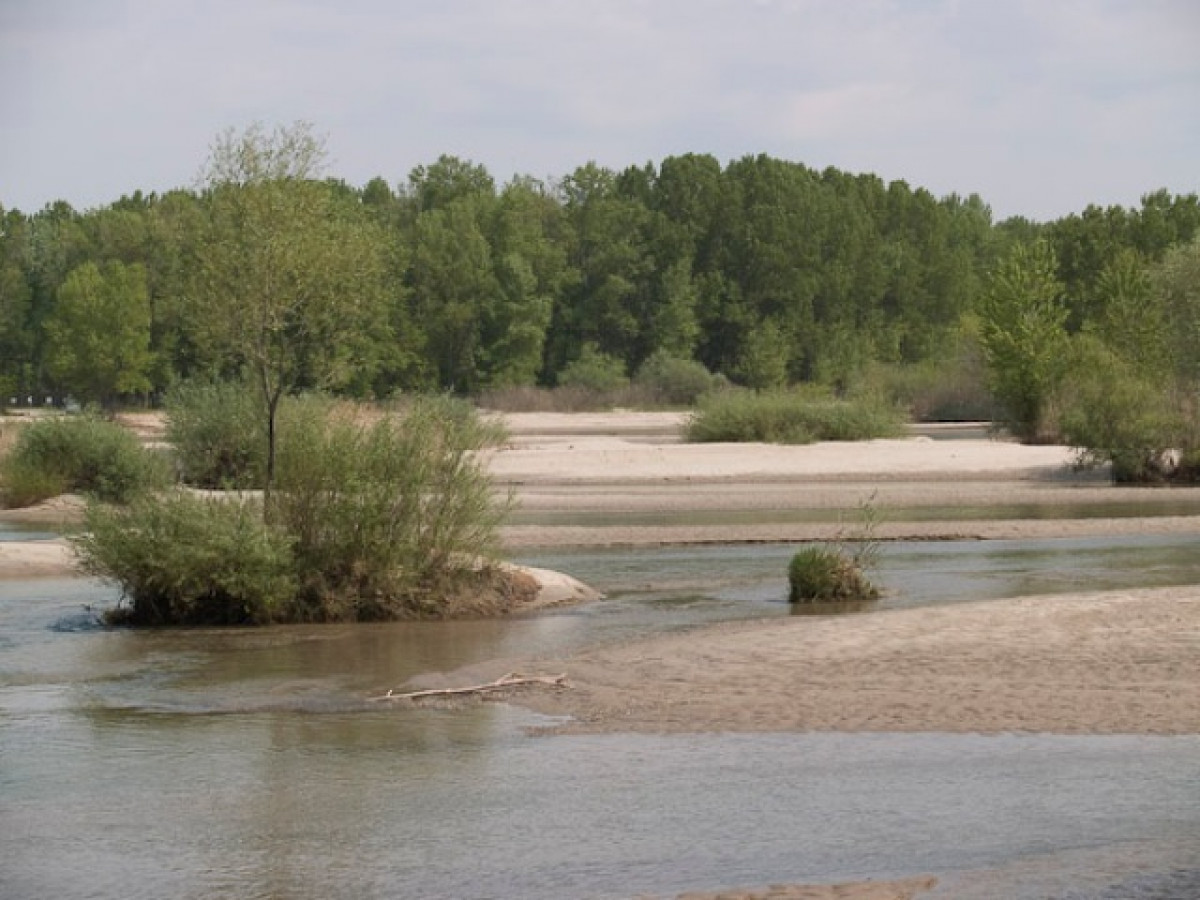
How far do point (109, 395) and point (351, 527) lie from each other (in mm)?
80453

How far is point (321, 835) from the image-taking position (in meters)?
11.4

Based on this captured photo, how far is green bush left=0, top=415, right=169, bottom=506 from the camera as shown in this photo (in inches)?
1485

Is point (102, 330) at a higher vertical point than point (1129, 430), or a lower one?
higher

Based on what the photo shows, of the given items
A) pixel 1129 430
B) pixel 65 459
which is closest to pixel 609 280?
pixel 1129 430

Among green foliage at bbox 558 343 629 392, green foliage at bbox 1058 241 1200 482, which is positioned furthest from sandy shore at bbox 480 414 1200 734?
green foliage at bbox 558 343 629 392

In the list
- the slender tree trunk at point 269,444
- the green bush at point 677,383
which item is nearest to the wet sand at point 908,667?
the slender tree trunk at point 269,444

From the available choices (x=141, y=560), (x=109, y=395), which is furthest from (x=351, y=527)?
(x=109, y=395)

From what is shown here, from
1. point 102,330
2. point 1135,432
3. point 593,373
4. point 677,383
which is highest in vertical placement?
point 102,330

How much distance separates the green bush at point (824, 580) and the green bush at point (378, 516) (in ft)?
12.6

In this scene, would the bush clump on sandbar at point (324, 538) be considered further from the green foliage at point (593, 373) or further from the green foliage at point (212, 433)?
the green foliage at point (593, 373)

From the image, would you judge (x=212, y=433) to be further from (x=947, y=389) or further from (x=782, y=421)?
(x=947, y=389)

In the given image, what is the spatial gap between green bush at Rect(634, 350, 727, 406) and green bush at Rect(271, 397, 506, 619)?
248 ft

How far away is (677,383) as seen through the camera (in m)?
98.5

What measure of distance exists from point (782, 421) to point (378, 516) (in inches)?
1394
